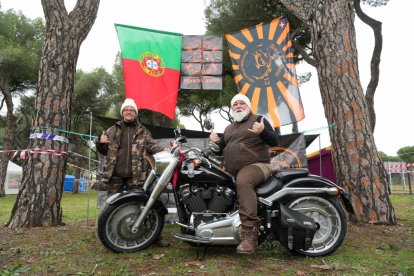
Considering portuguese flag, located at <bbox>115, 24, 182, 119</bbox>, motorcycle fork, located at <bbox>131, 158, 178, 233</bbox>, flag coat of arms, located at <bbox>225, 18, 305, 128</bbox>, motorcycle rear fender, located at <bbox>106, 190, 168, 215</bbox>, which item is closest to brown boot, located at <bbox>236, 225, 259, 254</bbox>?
motorcycle fork, located at <bbox>131, 158, 178, 233</bbox>

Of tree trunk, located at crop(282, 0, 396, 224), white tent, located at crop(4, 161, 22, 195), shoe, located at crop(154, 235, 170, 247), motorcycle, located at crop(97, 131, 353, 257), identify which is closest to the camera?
motorcycle, located at crop(97, 131, 353, 257)

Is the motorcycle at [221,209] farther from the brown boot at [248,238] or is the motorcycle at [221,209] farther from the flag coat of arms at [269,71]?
the flag coat of arms at [269,71]

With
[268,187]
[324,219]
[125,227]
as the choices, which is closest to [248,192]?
[268,187]

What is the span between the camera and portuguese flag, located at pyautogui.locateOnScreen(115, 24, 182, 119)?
21.8ft

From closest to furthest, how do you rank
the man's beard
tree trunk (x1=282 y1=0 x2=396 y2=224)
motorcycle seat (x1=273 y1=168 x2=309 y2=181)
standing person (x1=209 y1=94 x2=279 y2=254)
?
standing person (x1=209 y1=94 x2=279 y2=254) < motorcycle seat (x1=273 y1=168 x2=309 y2=181) < the man's beard < tree trunk (x1=282 y1=0 x2=396 y2=224)

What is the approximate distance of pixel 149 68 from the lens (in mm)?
6770

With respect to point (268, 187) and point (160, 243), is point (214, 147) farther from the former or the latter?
point (160, 243)

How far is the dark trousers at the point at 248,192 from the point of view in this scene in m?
3.24

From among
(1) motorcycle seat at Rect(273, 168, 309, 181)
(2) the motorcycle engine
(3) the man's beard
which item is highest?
(3) the man's beard

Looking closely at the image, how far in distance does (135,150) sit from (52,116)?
183 cm

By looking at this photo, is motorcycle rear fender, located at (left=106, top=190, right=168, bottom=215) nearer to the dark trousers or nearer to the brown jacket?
the brown jacket

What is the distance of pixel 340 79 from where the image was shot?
5.41m

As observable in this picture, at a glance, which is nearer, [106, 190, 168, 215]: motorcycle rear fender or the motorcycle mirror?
[106, 190, 168, 215]: motorcycle rear fender

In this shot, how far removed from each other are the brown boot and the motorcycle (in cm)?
10
